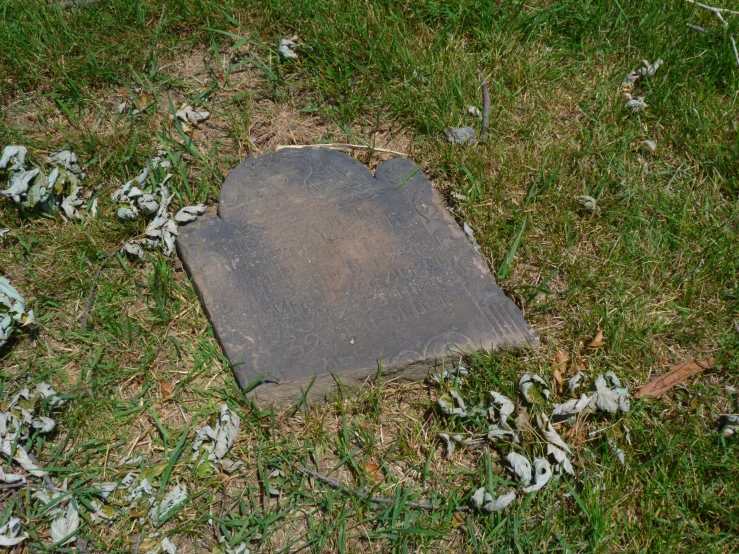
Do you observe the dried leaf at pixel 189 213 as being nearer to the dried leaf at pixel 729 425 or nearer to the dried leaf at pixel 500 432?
the dried leaf at pixel 500 432

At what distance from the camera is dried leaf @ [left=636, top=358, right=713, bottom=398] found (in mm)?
2411

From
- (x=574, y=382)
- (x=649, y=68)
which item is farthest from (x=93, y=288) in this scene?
(x=649, y=68)

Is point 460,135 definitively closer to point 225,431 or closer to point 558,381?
point 558,381

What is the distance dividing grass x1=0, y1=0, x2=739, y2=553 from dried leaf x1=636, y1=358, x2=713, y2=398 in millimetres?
35

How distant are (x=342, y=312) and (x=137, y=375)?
695 mm

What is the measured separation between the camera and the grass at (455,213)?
7.03ft

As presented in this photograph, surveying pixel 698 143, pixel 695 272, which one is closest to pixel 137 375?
pixel 695 272

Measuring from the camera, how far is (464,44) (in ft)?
11.2

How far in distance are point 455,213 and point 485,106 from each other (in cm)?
59

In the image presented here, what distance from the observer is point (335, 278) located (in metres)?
2.51

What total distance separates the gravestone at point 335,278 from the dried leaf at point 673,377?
401 millimetres

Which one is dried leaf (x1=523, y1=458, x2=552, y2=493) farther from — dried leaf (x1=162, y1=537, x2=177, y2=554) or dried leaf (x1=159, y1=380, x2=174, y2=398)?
dried leaf (x1=159, y1=380, x2=174, y2=398)

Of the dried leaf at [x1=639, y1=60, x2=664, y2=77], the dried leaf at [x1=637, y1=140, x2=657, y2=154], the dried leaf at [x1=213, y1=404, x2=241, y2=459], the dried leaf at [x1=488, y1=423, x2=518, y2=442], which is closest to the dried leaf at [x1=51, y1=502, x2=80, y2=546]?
the dried leaf at [x1=213, y1=404, x2=241, y2=459]

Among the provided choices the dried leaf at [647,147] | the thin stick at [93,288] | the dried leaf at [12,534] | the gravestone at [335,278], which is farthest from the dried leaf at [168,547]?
the dried leaf at [647,147]
